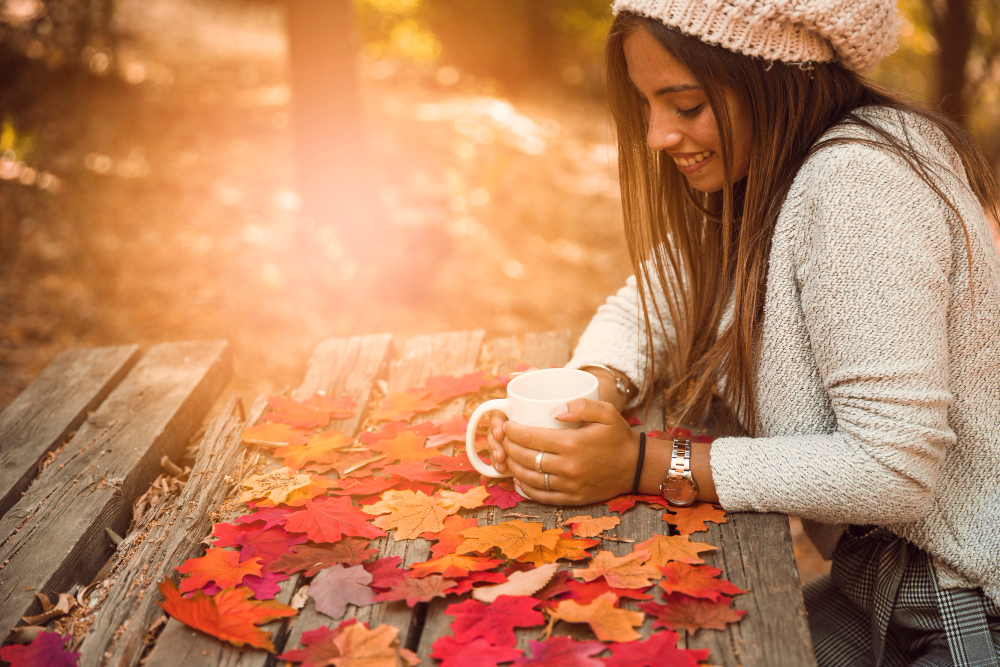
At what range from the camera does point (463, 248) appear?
5.54 m

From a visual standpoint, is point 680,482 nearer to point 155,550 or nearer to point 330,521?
point 330,521

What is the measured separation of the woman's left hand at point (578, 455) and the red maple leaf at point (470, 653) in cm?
43

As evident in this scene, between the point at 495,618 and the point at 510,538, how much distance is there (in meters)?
0.22

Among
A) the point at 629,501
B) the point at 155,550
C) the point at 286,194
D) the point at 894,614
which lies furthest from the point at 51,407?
the point at 286,194

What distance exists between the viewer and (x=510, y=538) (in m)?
1.47

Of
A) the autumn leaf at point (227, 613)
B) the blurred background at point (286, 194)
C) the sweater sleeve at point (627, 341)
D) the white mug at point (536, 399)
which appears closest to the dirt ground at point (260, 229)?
the blurred background at point (286, 194)

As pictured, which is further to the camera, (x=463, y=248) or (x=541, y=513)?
(x=463, y=248)

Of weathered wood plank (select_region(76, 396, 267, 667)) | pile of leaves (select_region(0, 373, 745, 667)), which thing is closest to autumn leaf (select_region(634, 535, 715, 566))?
pile of leaves (select_region(0, 373, 745, 667))

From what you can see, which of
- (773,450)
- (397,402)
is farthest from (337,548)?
(773,450)

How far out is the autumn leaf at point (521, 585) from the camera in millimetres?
1316

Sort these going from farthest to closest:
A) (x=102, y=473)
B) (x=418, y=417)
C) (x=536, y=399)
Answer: (x=418, y=417) < (x=102, y=473) < (x=536, y=399)

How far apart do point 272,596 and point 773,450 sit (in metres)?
1.06

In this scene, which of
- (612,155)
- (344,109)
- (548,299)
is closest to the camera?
(344,109)

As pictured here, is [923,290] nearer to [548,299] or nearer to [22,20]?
→ [548,299]
